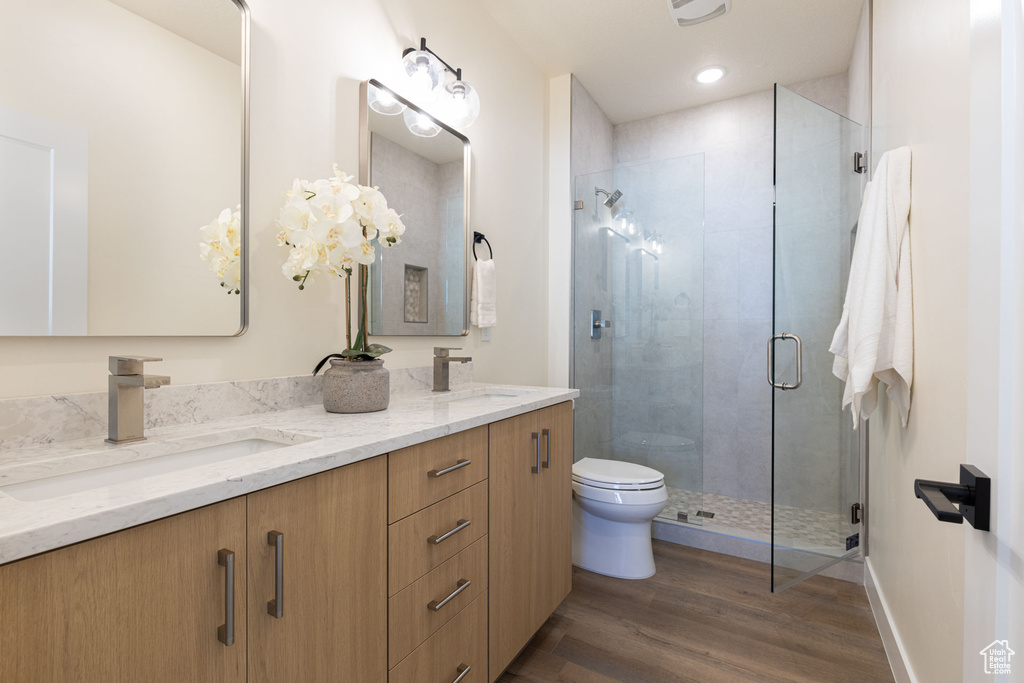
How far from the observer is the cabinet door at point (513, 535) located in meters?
1.38

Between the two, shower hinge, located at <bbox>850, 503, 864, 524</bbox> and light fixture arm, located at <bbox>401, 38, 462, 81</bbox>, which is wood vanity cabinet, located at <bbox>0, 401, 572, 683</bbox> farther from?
shower hinge, located at <bbox>850, 503, 864, 524</bbox>

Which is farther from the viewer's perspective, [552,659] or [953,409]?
[552,659]

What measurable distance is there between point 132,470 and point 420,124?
1486mm

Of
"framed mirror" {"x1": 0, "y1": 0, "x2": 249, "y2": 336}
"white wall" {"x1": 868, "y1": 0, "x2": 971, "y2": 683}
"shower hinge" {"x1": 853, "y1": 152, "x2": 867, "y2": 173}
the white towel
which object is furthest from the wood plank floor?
"shower hinge" {"x1": 853, "y1": 152, "x2": 867, "y2": 173}

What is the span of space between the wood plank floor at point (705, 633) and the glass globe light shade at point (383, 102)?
6.39ft

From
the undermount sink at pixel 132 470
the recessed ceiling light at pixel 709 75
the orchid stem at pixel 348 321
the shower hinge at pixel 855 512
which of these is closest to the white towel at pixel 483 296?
the orchid stem at pixel 348 321

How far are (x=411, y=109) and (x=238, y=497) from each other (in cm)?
154

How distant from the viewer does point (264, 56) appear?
129 cm

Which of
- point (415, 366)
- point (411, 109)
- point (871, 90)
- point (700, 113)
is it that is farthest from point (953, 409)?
point (700, 113)

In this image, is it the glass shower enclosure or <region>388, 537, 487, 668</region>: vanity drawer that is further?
the glass shower enclosure

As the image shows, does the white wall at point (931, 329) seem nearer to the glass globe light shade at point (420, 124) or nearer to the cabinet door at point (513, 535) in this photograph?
the cabinet door at point (513, 535)

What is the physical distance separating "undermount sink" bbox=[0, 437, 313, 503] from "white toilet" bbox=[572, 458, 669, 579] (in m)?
1.58

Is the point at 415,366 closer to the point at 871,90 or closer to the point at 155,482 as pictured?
the point at 155,482

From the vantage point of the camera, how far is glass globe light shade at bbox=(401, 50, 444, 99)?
5.75 ft
